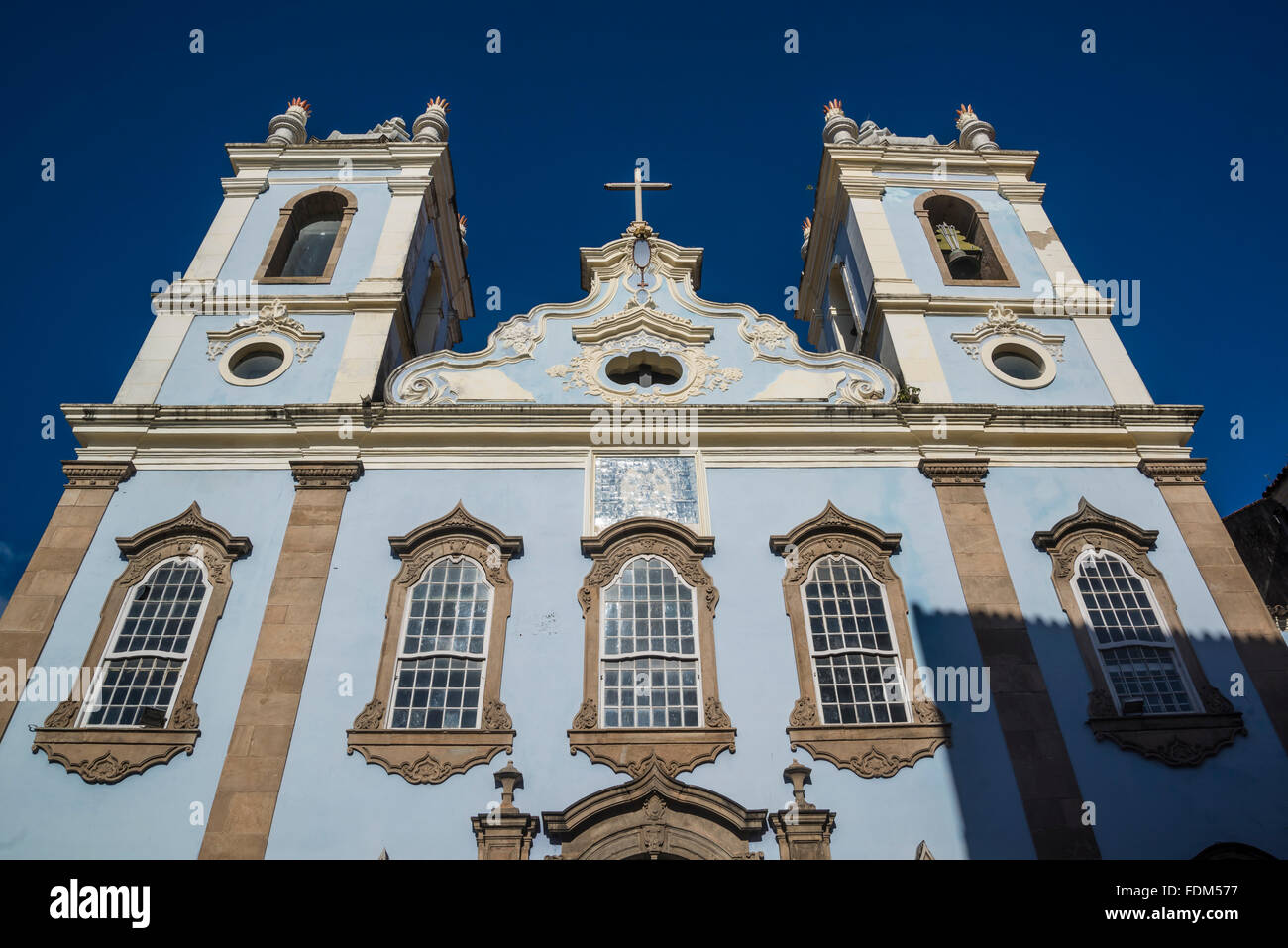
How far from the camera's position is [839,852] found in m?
10.1

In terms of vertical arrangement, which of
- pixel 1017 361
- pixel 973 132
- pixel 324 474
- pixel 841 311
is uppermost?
pixel 973 132

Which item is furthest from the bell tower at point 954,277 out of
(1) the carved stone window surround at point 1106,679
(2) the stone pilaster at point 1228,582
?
(1) the carved stone window surround at point 1106,679

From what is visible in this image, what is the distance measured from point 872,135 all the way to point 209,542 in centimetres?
1551

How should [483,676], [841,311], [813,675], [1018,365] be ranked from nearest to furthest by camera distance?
[483,676] → [813,675] → [1018,365] → [841,311]

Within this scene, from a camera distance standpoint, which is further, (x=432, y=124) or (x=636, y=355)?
(x=432, y=124)

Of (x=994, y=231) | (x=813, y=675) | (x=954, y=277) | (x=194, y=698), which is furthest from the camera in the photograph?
(x=994, y=231)

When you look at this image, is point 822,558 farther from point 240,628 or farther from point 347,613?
point 240,628

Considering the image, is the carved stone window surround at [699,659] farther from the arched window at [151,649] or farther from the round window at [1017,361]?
the round window at [1017,361]

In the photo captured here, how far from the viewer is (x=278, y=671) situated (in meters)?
11.2

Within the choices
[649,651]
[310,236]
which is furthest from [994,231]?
[310,236]

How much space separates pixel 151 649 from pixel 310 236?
9576 mm

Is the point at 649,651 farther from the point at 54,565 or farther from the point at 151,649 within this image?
the point at 54,565

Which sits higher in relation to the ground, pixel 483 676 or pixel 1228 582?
pixel 1228 582
